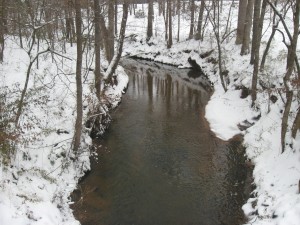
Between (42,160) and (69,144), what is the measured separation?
1370 millimetres

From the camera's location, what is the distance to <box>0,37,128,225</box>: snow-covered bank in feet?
26.5

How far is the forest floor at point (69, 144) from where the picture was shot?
8.45 m

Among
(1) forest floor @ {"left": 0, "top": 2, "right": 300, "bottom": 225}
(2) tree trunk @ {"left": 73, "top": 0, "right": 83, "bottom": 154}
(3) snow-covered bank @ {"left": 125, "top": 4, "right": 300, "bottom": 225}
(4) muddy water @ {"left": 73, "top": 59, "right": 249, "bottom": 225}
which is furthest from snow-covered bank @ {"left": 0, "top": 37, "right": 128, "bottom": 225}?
(3) snow-covered bank @ {"left": 125, "top": 4, "right": 300, "bottom": 225}

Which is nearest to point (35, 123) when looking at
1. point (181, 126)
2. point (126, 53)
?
point (181, 126)

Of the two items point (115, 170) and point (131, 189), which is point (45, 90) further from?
point (131, 189)

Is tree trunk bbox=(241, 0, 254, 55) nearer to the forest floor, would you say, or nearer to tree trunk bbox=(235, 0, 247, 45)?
the forest floor

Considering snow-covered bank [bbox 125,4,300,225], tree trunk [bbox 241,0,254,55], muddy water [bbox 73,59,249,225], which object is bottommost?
muddy water [bbox 73,59,249,225]

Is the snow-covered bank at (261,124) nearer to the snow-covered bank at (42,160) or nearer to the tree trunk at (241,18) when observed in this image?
the tree trunk at (241,18)

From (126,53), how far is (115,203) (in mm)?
27970

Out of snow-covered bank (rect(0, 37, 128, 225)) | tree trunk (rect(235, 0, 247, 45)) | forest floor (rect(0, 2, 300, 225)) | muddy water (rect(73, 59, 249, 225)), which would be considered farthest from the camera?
tree trunk (rect(235, 0, 247, 45))

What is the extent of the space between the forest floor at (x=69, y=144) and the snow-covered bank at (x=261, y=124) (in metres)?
0.02

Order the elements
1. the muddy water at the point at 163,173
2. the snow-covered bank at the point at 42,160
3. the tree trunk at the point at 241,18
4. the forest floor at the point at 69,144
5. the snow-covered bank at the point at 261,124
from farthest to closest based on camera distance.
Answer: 1. the tree trunk at the point at 241,18
2. the muddy water at the point at 163,173
3. the snow-covered bank at the point at 261,124
4. the forest floor at the point at 69,144
5. the snow-covered bank at the point at 42,160

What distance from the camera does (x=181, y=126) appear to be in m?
15.8

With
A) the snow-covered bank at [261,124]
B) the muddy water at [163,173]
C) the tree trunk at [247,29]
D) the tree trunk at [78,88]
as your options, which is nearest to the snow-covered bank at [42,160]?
the tree trunk at [78,88]
